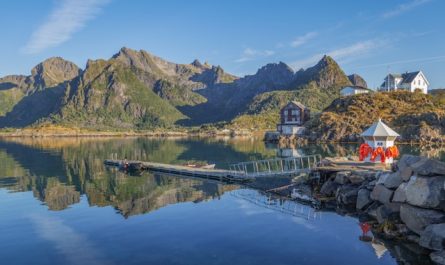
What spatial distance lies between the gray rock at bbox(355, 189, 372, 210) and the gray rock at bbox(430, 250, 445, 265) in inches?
450

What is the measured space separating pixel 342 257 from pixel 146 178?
41.4 metres

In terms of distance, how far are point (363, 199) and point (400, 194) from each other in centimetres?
604

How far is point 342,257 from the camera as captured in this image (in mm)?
25266

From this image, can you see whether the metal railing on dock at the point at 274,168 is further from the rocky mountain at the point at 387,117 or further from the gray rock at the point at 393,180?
the rocky mountain at the point at 387,117

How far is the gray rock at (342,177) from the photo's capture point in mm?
40941

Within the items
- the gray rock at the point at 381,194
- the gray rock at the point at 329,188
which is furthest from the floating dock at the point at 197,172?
the gray rock at the point at 381,194

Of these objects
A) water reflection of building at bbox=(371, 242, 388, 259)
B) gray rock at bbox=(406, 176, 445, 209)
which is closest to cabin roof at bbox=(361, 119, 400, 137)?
gray rock at bbox=(406, 176, 445, 209)

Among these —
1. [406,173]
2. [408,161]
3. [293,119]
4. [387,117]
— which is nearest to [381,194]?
[406,173]

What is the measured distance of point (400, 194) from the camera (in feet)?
97.8

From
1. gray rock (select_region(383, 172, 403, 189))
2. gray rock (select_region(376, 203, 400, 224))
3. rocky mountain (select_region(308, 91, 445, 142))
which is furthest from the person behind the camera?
rocky mountain (select_region(308, 91, 445, 142))

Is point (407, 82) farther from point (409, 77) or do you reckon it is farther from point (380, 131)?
point (380, 131)

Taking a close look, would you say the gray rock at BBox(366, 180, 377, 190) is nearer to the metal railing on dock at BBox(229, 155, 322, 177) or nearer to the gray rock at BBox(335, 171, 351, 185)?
the gray rock at BBox(335, 171, 351, 185)

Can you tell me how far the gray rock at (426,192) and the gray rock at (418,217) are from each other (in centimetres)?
39

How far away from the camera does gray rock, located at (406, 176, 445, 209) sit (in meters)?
26.5
